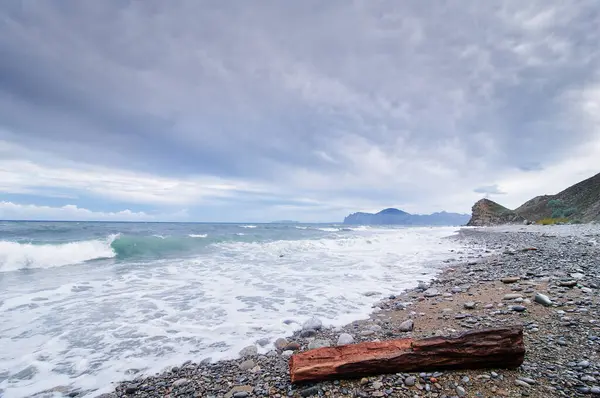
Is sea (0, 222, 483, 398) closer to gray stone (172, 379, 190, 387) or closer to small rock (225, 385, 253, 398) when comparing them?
gray stone (172, 379, 190, 387)

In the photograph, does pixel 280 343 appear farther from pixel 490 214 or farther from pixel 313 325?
pixel 490 214

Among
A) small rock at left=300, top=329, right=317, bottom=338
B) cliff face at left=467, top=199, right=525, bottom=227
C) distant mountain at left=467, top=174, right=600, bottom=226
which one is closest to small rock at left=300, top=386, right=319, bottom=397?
small rock at left=300, top=329, right=317, bottom=338

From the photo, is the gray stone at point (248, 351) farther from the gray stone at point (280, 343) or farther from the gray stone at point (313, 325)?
the gray stone at point (313, 325)

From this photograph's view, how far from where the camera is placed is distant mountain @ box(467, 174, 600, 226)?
39.5 meters

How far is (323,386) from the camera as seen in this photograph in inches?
115

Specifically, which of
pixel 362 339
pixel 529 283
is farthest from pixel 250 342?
pixel 529 283

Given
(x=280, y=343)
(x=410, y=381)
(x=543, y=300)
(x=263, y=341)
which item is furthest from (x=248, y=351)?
Result: (x=543, y=300)

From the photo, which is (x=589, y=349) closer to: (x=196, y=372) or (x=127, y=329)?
(x=196, y=372)

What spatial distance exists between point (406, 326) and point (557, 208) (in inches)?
2436

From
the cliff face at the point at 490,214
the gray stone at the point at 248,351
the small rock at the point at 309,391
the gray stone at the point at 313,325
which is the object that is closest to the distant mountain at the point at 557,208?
the cliff face at the point at 490,214

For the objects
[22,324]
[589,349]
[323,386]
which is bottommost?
[22,324]

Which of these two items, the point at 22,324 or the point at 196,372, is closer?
the point at 196,372

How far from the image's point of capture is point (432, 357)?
9.48ft

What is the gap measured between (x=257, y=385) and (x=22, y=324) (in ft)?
19.0
